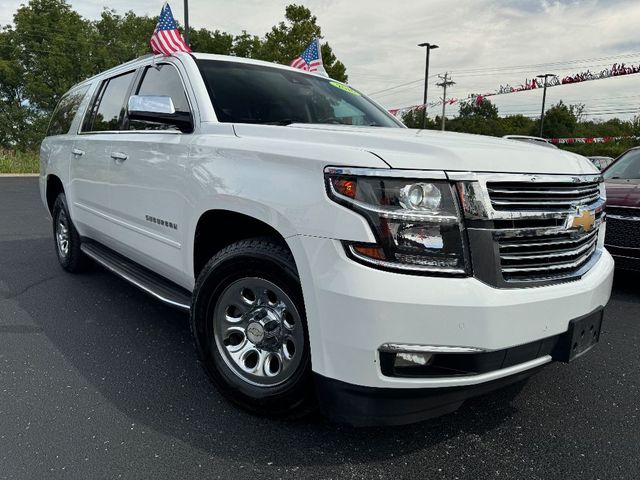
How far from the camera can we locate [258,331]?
2.53 metres

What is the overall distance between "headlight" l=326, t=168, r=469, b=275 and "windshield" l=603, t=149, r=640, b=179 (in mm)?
4687

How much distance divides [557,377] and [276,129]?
2.18 m

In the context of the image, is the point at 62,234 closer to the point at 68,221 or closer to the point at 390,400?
the point at 68,221

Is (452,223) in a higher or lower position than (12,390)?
higher

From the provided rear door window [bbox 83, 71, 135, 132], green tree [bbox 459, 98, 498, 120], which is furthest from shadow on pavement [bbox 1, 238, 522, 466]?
green tree [bbox 459, 98, 498, 120]

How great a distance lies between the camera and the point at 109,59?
38.5 meters

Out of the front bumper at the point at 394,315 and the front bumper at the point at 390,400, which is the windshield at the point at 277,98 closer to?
the front bumper at the point at 394,315

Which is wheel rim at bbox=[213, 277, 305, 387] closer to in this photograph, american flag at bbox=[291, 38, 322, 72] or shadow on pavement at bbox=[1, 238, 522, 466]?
shadow on pavement at bbox=[1, 238, 522, 466]

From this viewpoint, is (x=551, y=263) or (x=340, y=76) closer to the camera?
(x=551, y=263)

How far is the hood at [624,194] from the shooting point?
4711 mm

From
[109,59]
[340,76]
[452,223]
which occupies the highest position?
[109,59]

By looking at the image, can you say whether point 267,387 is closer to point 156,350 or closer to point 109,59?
point 156,350

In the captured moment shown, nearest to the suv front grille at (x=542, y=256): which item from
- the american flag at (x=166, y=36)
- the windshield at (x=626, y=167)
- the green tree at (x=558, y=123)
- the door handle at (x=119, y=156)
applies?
the door handle at (x=119, y=156)

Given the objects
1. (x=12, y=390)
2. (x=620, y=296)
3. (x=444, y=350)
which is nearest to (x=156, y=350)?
(x=12, y=390)
